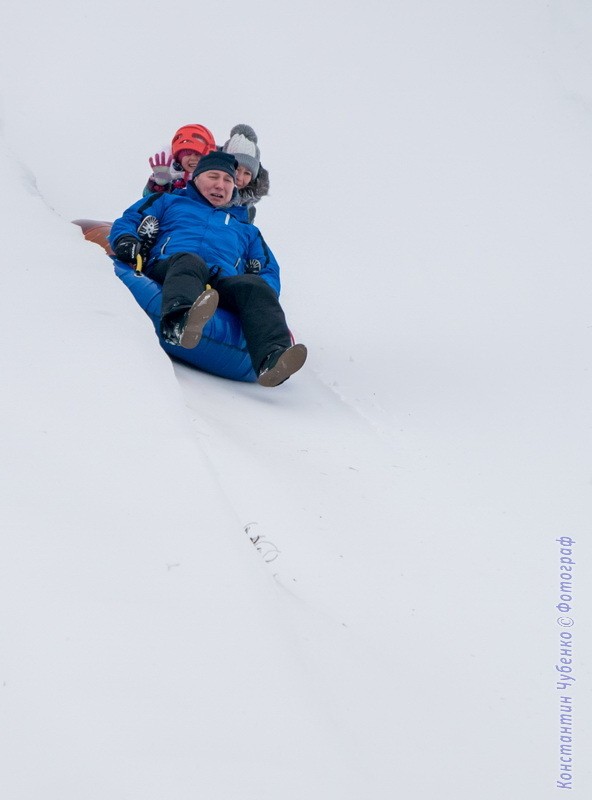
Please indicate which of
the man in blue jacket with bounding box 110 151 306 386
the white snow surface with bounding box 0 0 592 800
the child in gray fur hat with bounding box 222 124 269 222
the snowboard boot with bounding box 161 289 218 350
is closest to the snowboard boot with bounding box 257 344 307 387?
the man in blue jacket with bounding box 110 151 306 386

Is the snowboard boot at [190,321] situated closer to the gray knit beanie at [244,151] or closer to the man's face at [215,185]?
the man's face at [215,185]

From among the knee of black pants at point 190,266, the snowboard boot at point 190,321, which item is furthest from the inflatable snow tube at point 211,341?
the snowboard boot at point 190,321

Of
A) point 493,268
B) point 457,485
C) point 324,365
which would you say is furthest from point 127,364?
point 493,268

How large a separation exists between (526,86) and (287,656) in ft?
24.4

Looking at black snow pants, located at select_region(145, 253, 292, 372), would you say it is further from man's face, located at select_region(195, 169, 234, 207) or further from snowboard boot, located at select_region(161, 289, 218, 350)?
man's face, located at select_region(195, 169, 234, 207)

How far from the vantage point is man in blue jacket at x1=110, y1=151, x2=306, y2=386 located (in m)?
3.13

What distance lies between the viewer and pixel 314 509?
2.43 meters

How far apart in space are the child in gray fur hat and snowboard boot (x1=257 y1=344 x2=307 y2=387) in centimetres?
124

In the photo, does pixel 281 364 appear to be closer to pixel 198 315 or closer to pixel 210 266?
pixel 198 315

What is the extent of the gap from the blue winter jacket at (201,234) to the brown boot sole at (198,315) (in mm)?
622

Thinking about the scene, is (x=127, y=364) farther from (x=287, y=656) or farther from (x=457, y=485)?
(x=457, y=485)

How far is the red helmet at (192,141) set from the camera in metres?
4.44

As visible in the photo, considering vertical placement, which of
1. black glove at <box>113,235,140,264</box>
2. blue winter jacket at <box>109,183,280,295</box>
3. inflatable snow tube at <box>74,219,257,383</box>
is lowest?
inflatable snow tube at <box>74,219,257,383</box>

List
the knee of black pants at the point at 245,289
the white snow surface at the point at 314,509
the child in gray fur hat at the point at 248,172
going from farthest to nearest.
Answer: the child in gray fur hat at the point at 248,172 < the knee of black pants at the point at 245,289 < the white snow surface at the point at 314,509
